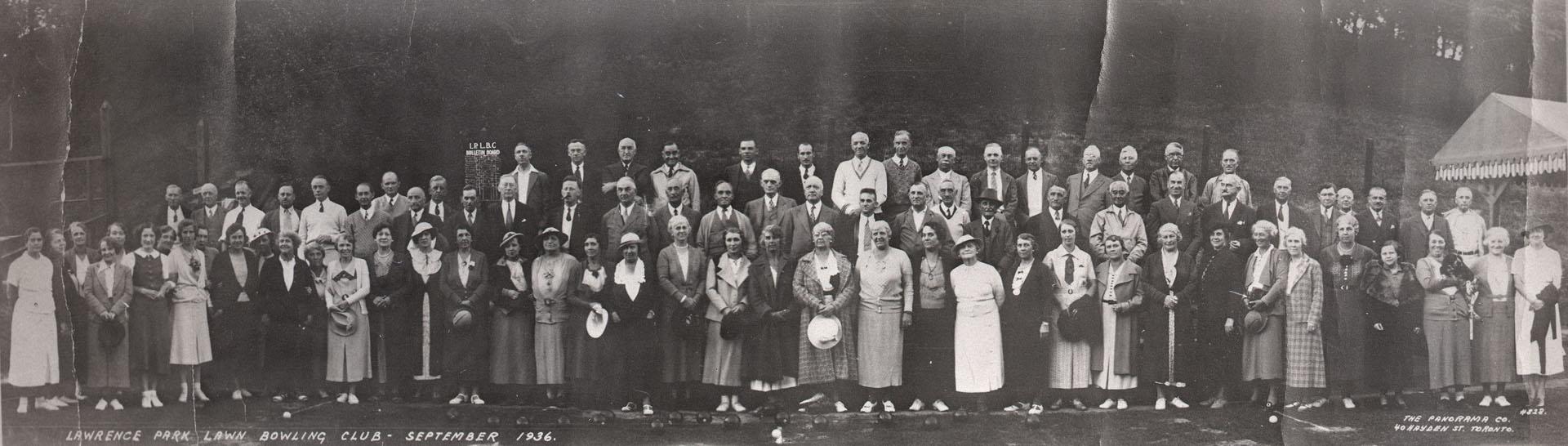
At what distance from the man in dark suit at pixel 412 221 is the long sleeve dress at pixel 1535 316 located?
21.8ft

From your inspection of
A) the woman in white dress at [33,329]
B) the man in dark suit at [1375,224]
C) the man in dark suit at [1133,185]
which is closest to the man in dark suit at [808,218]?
the man in dark suit at [1133,185]

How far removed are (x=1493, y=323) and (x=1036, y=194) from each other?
294 cm

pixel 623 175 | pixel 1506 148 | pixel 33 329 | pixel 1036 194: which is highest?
pixel 1506 148

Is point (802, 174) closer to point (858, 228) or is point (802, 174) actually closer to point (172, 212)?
point (858, 228)

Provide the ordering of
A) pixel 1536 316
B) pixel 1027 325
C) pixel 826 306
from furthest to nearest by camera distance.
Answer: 1. pixel 1536 316
2. pixel 1027 325
3. pixel 826 306

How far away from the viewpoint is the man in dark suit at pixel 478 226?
5875 mm

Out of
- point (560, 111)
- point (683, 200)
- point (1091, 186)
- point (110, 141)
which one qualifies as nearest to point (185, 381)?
point (110, 141)

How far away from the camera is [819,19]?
6.02 m

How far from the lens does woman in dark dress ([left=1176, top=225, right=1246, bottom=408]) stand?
5805 millimetres

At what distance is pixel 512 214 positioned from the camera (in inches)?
233

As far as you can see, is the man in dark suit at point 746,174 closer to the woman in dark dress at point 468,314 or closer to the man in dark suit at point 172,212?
the woman in dark dress at point 468,314

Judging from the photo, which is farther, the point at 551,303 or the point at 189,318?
the point at 189,318

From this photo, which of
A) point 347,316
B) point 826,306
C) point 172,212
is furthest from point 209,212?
point 826,306

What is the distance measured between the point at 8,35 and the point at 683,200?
174 inches
